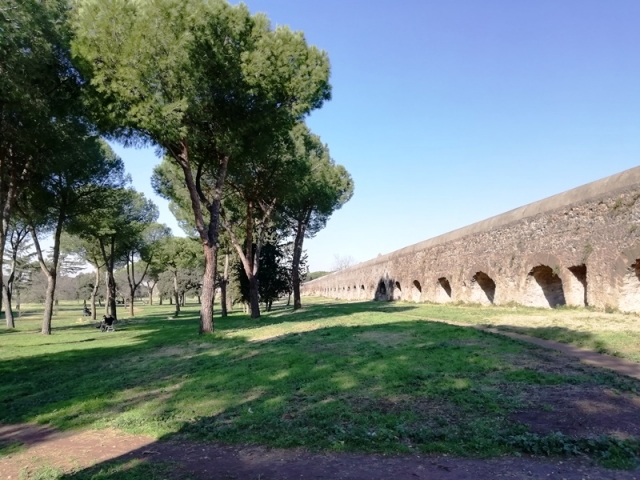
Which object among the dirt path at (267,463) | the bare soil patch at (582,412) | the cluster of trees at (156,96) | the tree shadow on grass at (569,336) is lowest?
the dirt path at (267,463)

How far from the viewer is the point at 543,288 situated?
541 inches

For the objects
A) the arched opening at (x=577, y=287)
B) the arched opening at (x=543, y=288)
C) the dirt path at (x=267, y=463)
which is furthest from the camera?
the arched opening at (x=543, y=288)

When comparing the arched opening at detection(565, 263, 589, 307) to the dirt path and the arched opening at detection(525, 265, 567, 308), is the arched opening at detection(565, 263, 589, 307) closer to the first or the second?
the arched opening at detection(525, 265, 567, 308)

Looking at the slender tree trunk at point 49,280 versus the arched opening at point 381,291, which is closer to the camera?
the slender tree trunk at point 49,280

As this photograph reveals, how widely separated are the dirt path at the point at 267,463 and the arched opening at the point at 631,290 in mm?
8136

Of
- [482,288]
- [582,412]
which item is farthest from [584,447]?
[482,288]

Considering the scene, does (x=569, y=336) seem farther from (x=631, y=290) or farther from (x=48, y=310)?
(x=48, y=310)

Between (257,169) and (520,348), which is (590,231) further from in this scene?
(257,169)

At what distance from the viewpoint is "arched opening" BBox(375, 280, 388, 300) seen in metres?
29.7

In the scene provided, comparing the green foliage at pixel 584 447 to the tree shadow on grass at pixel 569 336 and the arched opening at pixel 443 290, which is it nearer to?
the tree shadow on grass at pixel 569 336

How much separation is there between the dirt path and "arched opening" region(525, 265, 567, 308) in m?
11.5

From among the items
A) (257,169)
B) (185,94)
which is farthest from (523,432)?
(257,169)

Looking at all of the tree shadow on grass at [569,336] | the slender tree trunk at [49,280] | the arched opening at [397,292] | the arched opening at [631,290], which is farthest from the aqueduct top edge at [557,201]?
the slender tree trunk at [49,280]

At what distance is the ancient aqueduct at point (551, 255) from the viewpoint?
32.6 feet
